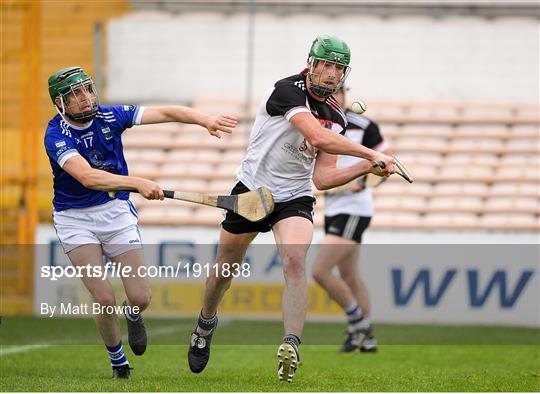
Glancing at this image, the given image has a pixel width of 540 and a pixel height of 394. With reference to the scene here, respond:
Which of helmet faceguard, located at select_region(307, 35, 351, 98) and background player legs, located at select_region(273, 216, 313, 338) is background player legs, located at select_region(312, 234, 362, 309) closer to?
background player legs, located at select_region(273, 216, 313, 338)

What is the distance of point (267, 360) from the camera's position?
10156mm

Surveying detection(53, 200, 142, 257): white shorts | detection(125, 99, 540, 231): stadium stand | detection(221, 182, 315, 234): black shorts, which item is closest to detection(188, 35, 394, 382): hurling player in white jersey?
detection(221, 182, 315, 234): black shorts

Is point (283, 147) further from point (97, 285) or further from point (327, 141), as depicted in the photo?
point (97, 285)

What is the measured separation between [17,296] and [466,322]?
5.38 meters

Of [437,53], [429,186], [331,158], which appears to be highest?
[331,158]

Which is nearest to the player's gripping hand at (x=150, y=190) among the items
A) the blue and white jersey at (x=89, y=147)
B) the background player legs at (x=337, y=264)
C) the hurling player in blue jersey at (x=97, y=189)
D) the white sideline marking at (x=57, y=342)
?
the hurling player in blue jersey at (x=97, y=189)

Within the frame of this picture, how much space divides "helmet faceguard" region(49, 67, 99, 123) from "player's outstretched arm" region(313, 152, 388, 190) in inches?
56.9

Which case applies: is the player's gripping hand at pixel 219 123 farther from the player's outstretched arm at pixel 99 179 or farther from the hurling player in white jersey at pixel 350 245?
the hurling player in white jersey at pixel 350 245

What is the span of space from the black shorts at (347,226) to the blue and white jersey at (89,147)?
11.8 feet

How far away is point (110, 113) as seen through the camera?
803 cm

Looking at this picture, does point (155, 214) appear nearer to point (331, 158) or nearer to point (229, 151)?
point (229, 151)

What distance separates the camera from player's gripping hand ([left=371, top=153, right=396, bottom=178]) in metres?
7.41

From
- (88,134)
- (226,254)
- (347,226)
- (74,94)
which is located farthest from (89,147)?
(347,226)

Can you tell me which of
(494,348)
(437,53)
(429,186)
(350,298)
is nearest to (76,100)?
(350,298)
